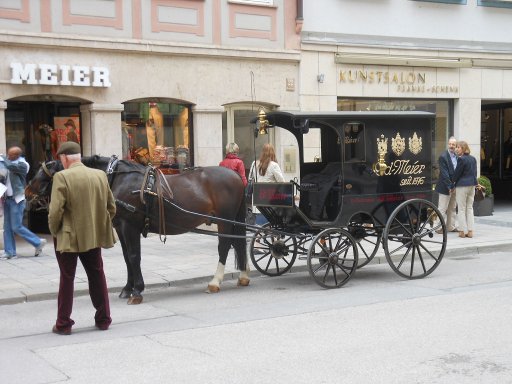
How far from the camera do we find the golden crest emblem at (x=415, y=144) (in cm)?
983

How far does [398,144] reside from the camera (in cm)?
970

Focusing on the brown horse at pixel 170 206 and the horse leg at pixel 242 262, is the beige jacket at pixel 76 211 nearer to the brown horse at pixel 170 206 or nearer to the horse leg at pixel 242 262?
the brown horse at pixel 170 206

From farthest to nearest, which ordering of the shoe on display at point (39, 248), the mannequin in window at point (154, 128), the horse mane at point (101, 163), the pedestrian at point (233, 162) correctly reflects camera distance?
the mannequin in window at point (154, 128) → the pedestrian at point (233, 162) → the shoe on display at point (39, 248) → the horse mane at point (101, 163)

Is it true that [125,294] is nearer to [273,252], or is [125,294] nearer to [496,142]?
[273,252]

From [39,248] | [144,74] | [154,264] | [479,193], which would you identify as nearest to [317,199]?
[154,264]

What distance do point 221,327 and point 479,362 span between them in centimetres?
252

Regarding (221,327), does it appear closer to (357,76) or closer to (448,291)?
(448,291)

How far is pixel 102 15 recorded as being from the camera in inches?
525

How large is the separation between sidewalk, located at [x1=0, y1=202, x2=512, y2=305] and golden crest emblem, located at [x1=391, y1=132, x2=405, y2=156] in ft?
7.09

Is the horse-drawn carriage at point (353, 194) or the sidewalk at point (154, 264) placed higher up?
the horse-drawn carriage at point (353, 194)

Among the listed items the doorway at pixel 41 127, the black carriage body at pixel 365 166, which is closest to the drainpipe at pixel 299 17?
the doorway at pixel 41 127

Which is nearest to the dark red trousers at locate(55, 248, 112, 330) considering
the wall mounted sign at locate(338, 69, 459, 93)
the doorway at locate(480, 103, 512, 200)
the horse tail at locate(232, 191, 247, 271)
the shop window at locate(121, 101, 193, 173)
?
the horse tail at locate(232, 191, 247, 271)

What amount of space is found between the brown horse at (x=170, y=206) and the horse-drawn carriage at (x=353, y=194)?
43 centimetres

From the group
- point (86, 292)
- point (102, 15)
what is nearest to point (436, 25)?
point (102, 15)
